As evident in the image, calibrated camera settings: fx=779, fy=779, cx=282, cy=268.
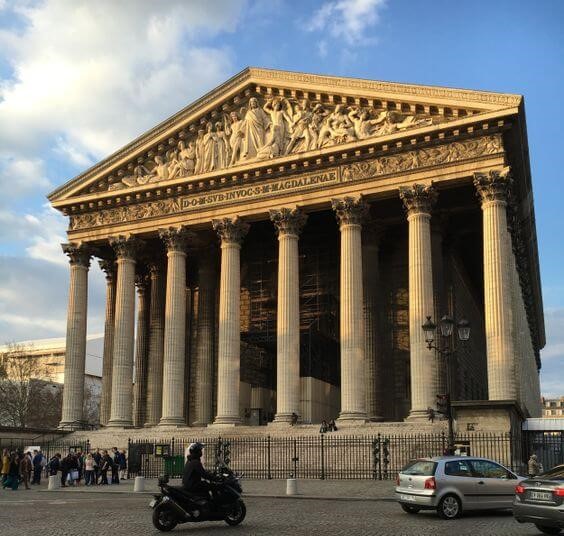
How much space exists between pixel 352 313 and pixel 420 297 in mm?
3450

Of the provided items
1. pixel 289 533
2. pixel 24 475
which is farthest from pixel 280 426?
pixel 289 533

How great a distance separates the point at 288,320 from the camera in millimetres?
39250

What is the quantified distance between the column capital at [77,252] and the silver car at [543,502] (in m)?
36.3

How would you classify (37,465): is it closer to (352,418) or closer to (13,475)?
(13,475)

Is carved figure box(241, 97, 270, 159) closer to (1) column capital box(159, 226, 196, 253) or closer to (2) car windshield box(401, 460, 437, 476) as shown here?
(1) column capital box(159, 226, 196, 253)

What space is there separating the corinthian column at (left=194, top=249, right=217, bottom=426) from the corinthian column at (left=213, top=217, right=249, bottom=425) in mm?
4864

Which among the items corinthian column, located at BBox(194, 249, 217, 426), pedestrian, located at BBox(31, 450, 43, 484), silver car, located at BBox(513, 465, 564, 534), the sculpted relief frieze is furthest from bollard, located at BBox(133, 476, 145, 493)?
the sculpted relief frieze

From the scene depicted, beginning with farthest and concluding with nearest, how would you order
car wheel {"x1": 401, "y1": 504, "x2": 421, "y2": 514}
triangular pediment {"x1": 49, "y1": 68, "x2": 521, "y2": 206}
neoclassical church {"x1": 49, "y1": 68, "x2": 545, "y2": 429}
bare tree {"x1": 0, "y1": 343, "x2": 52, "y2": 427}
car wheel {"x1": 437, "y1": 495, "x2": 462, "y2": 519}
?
bare tree {"x1": 0, "y1": 343, "x2": 52, "y2": 427} → triangular pediment {"x1": 49, "y1": 68, "x2": 521, "y2": 206} → neoclassical church {"x1": 49, "y1": 68, "x2": 545, "y2": 429} → car wheel {"x1": 401, "y1": 504, "x2": 421, "y2": 514} → car wheel {"x1": 437, "y1": 495, "x2": 462, "y2": 519}

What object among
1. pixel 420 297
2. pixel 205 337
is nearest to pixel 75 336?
pixel 205 337

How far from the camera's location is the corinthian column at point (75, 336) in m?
44.3

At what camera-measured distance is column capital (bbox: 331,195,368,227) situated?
38719mm

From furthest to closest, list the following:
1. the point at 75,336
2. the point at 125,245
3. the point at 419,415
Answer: the point at 75,336
the point at 125,245
the point at 419,415

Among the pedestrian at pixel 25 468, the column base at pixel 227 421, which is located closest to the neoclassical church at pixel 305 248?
the column base at pixel 227 421

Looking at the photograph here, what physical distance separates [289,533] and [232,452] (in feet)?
68.6
